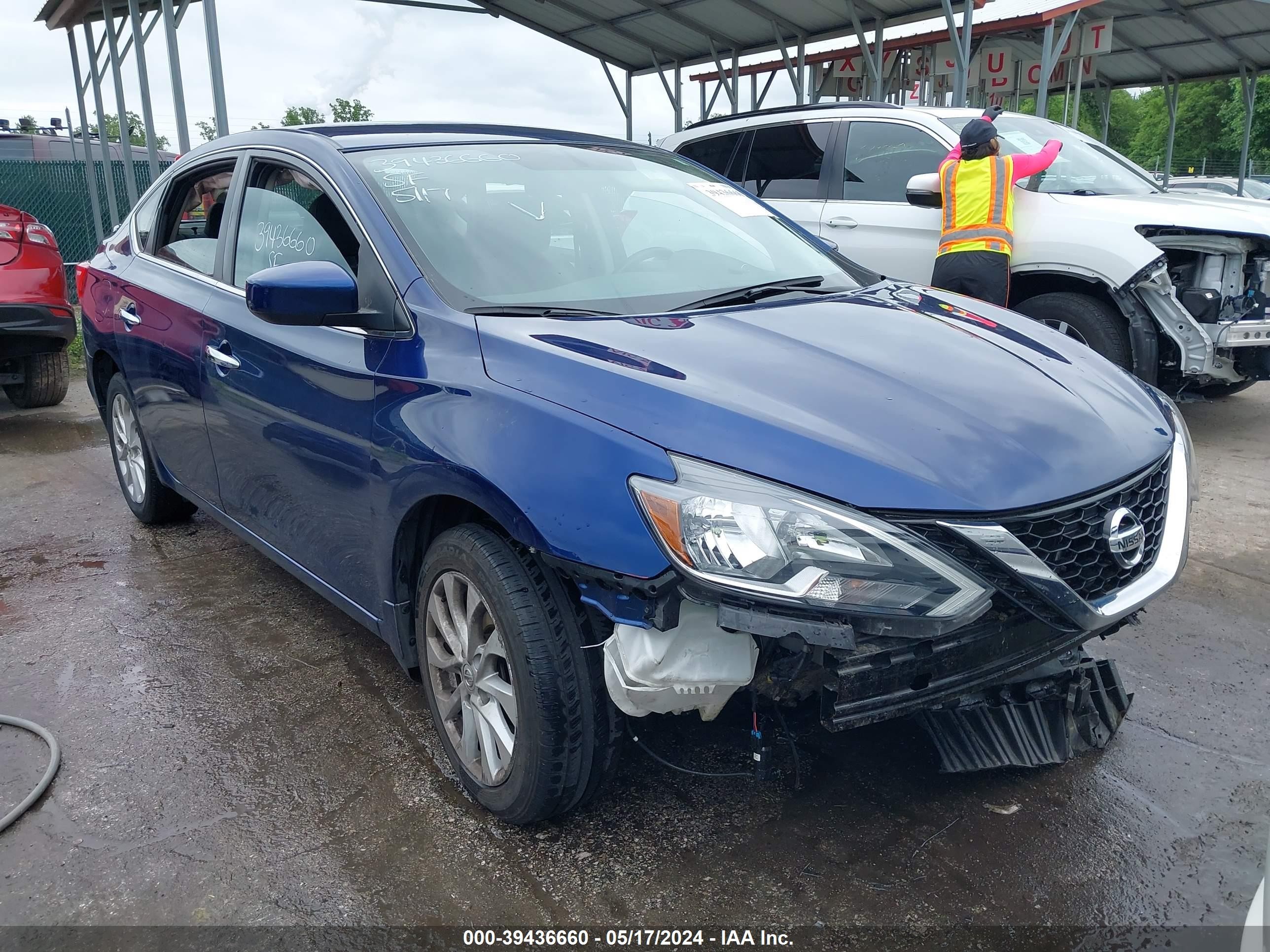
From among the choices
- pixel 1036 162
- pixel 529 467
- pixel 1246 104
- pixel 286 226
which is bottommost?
pixel 529 467

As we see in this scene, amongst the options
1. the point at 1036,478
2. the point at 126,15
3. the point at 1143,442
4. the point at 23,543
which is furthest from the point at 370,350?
the point at 126,15

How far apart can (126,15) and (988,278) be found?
38.6 feet

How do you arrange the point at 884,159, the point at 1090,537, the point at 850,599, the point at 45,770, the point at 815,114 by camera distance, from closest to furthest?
1. the point at 850,599
2. the point at 1090,537
3. the point at 45,770
4. the point at 884,159
5. the point at 815,114

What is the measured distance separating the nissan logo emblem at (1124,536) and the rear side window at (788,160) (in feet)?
17.1

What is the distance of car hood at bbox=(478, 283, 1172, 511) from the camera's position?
197 cm

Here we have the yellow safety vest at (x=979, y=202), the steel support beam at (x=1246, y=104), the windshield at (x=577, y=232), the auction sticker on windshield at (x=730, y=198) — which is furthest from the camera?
the steel support beam at (x=1246, y=104)

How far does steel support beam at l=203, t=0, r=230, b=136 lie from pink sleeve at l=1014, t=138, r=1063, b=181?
6.47 meters

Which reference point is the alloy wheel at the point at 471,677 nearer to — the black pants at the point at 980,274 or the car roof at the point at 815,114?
the black pants at the point at 980,274

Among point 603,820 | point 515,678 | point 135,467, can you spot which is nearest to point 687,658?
point 515,678

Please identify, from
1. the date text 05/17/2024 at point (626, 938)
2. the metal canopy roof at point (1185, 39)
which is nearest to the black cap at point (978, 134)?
the date text 05/17/2024 at point (626, 938)

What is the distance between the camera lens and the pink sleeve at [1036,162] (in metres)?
5.95

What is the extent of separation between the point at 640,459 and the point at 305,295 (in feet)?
3.60

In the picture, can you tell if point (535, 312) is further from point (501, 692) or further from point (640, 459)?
point (501, 692)

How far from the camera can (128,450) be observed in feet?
15.6
